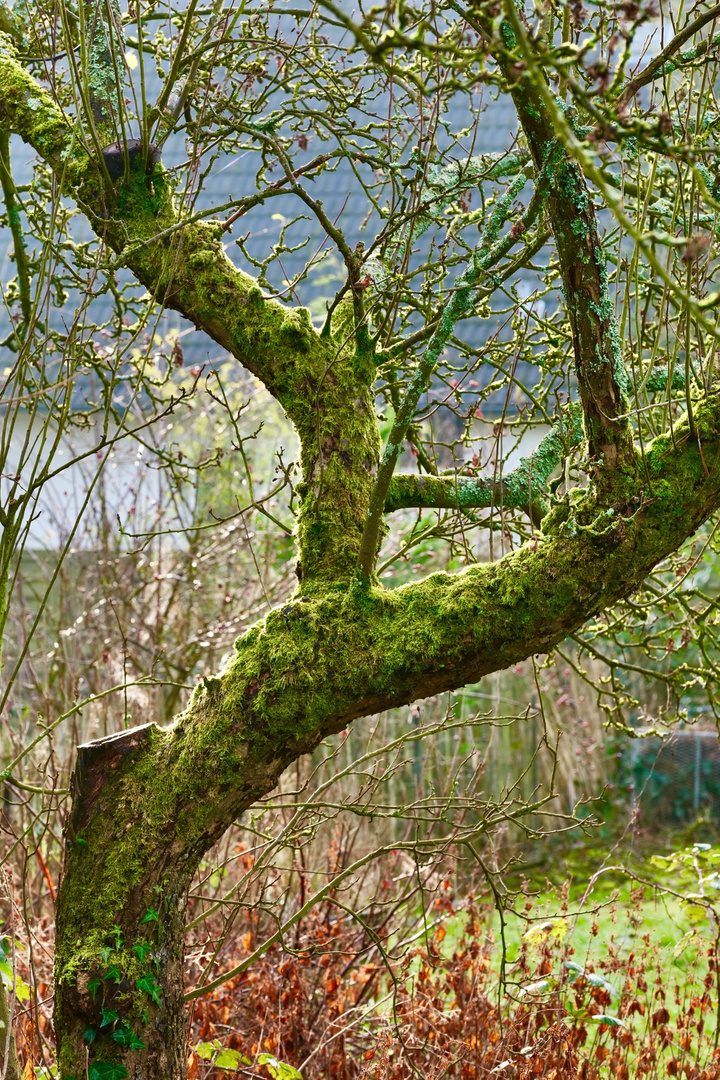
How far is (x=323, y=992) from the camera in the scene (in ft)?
12.9

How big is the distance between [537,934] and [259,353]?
256 cm

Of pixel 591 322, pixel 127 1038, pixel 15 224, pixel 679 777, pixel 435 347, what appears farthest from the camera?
pixel 679 777

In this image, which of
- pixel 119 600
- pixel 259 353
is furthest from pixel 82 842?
pixel 119 600

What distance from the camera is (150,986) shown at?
235 cm

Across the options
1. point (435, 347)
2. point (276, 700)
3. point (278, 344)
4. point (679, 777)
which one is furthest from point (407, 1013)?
point (679, 777)

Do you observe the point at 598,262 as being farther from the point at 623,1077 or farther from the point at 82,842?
the point at 623,1077

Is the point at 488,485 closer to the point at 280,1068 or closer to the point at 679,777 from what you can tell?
the point at 280,1068

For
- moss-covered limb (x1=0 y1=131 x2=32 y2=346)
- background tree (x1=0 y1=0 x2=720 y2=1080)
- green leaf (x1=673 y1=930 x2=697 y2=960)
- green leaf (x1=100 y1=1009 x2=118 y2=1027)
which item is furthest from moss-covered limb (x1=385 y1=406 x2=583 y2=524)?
green leaf (x1=673 y1=930 x2=697 y2=960)

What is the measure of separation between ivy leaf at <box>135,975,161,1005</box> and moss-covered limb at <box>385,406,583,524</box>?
4.50 ft

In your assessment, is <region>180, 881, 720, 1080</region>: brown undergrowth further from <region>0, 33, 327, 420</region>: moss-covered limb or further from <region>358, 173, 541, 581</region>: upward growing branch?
<region>0, 33, 327, 420</region>: moss-covered limb

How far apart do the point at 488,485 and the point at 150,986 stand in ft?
5.30

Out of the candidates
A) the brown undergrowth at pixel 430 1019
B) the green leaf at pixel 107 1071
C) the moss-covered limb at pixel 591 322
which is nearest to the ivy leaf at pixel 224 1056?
the brown undergrowth at pixel 430 1019

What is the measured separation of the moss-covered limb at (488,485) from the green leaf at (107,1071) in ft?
5.15

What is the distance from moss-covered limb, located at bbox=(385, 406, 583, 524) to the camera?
2.85 meters
